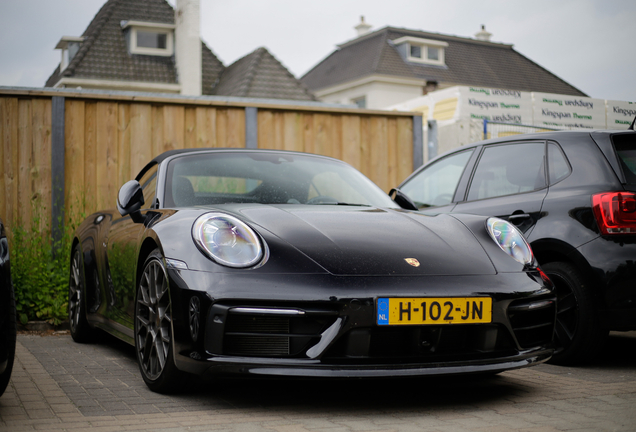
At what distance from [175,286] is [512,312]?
1.52 meters

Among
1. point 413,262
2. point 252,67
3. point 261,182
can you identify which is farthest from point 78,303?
point 252,67

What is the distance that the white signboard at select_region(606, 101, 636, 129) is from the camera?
21.4ft

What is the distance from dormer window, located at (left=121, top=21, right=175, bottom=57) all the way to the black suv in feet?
85.0

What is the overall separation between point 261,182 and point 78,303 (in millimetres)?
2014

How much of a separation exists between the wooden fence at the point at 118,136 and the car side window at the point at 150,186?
2.64 m

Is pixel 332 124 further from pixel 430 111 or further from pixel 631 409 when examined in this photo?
pixel 430 111

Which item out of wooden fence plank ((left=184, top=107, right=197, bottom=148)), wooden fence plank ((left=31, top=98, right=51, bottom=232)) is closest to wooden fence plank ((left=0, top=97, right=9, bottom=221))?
wooden fence plank ((left=31, top=98, right=51, bottom=232))

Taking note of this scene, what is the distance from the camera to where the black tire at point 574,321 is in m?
4.18

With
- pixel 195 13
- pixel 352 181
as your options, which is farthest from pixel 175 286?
pixel 195 13

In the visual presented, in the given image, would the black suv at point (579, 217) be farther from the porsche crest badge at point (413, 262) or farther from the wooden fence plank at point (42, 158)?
the wooden fence plank at point (42, 158)

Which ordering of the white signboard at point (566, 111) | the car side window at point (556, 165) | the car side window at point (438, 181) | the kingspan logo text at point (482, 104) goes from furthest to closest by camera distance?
the kingspan logo text at point (482, 104)
the white signboard at point (566, 111)
the car side window at point (438, 181)
the car side window at point (556, 165)

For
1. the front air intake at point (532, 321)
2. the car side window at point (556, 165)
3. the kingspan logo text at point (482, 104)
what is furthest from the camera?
the kingspan logo text at point (482, 104)

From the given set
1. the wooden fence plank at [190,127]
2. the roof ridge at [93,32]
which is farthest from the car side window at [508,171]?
the roof ridge at [93,32]

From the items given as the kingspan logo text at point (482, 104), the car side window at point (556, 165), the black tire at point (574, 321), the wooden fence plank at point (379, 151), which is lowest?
the black tire at point (574, 321)
